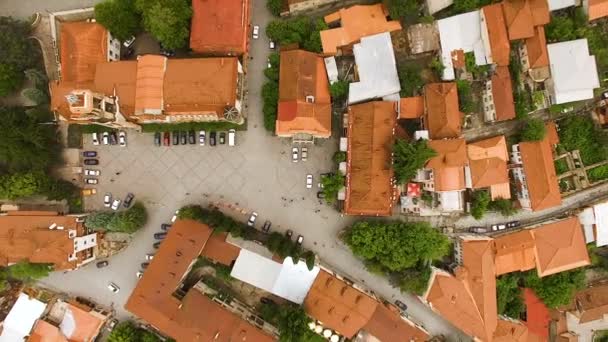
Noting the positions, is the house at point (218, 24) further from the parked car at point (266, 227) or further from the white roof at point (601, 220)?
the white roof at point (601, 220)

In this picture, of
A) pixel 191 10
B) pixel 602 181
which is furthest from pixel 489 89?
pixel 191 10

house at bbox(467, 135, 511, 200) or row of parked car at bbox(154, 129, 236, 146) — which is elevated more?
row of parked car at bbox(154, 129, 236, 146)

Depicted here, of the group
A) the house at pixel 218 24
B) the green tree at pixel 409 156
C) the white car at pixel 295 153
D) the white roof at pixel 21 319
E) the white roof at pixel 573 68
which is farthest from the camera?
the white car at pixel 295 153

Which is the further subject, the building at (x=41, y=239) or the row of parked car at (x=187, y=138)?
the row of parked car at (x=187, y=138)

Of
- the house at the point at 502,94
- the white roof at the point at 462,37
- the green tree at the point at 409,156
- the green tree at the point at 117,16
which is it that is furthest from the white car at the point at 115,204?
the house at the point at 502,94

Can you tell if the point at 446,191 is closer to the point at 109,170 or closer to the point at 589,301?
the point at 589,301

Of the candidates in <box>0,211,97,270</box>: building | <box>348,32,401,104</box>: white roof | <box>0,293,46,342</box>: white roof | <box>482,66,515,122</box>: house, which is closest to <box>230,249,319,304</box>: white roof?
<box>0,211,97,270</box>: building

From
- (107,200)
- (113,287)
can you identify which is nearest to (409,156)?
(107,200)

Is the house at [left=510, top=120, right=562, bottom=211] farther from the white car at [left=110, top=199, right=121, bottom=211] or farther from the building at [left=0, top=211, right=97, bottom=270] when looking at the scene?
the building at [left=0, top=211, right=97, bottom=270]
